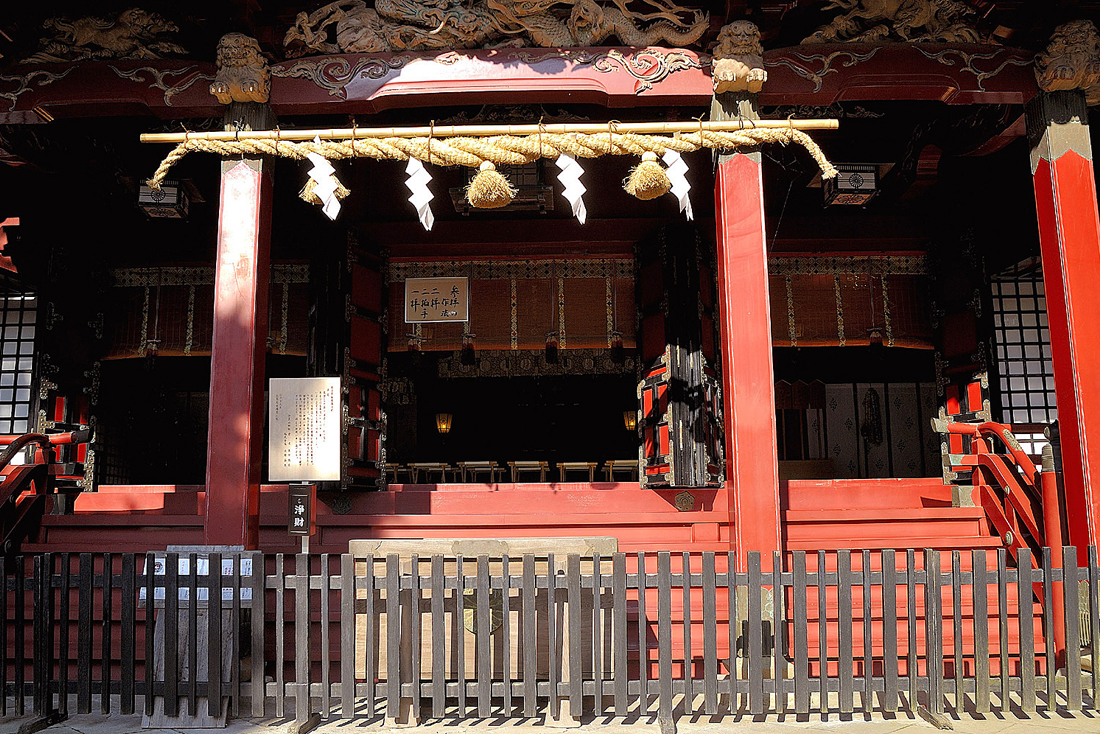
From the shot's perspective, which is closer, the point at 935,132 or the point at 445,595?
the point at 445,595

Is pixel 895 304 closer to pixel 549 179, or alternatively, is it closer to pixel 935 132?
pixel 935 132

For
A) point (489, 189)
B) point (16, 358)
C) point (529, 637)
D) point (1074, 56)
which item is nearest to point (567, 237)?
point (489, 189)

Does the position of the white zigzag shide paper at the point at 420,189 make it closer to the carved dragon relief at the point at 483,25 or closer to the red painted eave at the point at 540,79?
the red painted eave at the point at 540,79

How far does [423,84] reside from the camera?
6348 mm

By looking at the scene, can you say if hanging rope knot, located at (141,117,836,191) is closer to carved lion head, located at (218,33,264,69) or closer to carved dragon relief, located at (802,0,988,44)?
carved lion head, located at (218,33,264,69)

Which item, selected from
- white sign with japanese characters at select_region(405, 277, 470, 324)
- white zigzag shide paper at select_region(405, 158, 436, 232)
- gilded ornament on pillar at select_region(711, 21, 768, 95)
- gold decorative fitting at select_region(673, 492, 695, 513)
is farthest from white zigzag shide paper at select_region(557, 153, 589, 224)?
white sign with japanese characters at select_region(405, 277, 470, 324)

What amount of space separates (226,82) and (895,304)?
770 cm

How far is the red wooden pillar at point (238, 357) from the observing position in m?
5.94

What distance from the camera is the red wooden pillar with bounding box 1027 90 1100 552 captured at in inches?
231

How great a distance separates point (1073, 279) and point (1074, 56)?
5.79ft

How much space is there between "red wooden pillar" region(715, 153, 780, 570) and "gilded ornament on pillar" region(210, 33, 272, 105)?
370 cm

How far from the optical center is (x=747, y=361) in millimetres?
5996

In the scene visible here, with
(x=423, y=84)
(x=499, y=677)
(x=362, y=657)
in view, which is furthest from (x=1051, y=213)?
(x=362, y=657)

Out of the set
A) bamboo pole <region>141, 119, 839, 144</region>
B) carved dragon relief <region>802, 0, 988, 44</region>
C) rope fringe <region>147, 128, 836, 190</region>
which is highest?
carved dragon relief <region>802, 0, 988, 44</region>
